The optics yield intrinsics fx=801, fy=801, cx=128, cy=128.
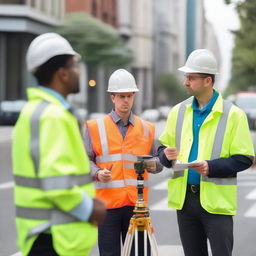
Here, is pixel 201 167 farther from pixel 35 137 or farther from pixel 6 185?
pixel 6 185

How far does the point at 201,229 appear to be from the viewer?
5305 millimetres

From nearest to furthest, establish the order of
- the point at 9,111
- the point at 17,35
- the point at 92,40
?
1. the point at 9,111
2. the point at 92,40
3. the point at 17,35

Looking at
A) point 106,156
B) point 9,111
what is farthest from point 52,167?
point 9,111

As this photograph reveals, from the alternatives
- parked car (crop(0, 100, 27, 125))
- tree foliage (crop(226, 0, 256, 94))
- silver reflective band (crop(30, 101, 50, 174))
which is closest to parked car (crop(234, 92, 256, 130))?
tree foliage (crop(226, 0, 256, 94))

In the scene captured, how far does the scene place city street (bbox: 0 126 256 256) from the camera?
870 centimetres

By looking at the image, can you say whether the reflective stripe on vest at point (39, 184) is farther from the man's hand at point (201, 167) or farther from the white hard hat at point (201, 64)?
the white hard hat at point (201, 64)

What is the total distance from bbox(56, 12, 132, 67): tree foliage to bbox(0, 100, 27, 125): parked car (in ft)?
25.6

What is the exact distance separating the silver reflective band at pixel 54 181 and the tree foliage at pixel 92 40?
46.6m

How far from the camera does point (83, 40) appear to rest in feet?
164

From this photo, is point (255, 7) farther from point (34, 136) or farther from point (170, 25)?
point (170, 25)

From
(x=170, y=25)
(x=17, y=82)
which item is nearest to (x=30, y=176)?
(x=17, y=82)

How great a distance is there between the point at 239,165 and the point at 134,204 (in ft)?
3.26

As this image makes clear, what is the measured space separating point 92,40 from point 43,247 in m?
46.8

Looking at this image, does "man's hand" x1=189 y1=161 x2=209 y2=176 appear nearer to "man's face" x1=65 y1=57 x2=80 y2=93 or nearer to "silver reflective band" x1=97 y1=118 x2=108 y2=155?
"silver reflective band" x1=97 y1=118 x2=108 y2=155
